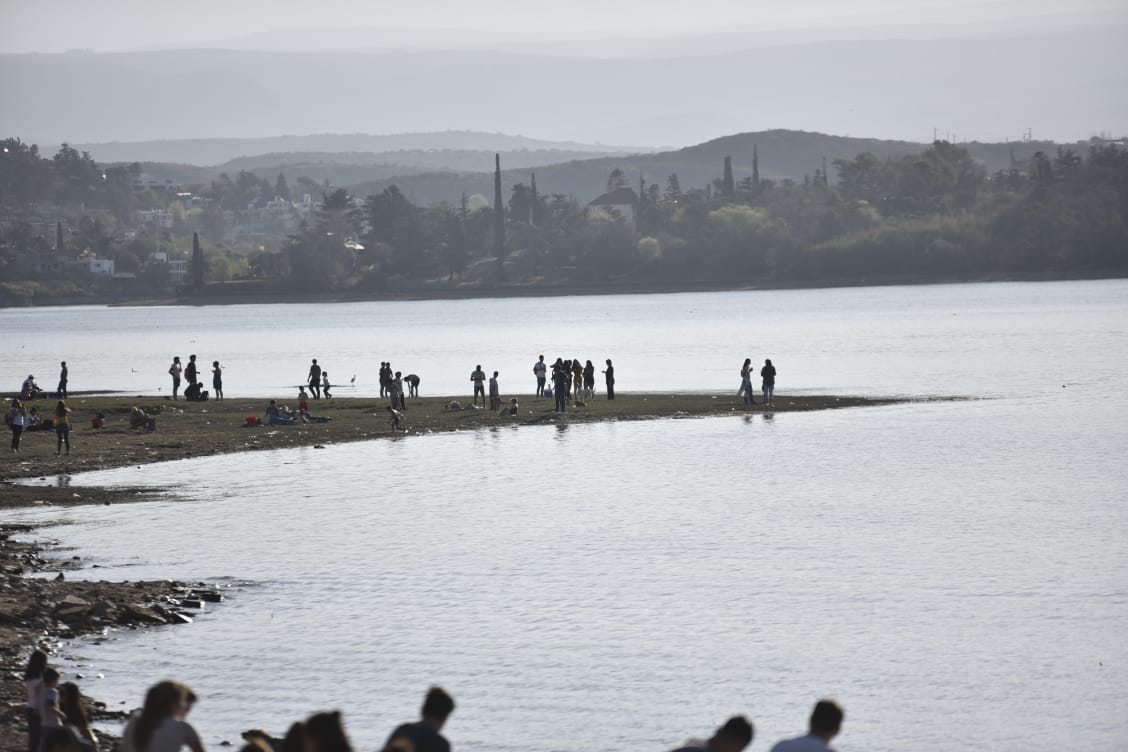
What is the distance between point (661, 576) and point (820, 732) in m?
16.5

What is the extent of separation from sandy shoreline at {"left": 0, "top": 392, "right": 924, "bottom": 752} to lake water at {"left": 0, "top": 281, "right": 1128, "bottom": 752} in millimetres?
682

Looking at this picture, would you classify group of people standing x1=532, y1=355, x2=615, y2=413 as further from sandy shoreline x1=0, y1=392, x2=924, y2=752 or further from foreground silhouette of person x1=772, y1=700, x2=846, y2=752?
foreground silhouette of person x1=772, y1=700, x2=846, y2=752

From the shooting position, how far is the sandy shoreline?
23516mm

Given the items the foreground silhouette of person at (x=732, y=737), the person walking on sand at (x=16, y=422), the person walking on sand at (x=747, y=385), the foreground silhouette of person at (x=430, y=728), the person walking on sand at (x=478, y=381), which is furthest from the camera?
the person walking on sand at (x=747, y=385)

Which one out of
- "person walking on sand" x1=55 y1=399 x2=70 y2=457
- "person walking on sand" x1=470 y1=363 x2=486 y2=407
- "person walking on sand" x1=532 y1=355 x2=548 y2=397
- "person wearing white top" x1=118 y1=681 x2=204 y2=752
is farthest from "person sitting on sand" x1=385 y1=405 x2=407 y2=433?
"person wearing white top" x1=118 y1=681 x2=204 y2=752

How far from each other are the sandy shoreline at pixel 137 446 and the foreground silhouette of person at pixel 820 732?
864cm

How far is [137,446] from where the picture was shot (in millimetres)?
43750

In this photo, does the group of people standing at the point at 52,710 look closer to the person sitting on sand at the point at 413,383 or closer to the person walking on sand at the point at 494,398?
the person walking on sand at the point at 494,398

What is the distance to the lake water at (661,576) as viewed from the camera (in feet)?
66.8

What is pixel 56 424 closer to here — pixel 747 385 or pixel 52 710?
pixel 747 385

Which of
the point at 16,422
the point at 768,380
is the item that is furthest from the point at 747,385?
the point at 16,422

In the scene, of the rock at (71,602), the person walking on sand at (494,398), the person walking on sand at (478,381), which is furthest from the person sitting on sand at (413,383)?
the rock at (71,602)

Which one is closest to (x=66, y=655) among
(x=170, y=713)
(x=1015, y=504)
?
(x=170, y=713)

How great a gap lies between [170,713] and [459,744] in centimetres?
712
